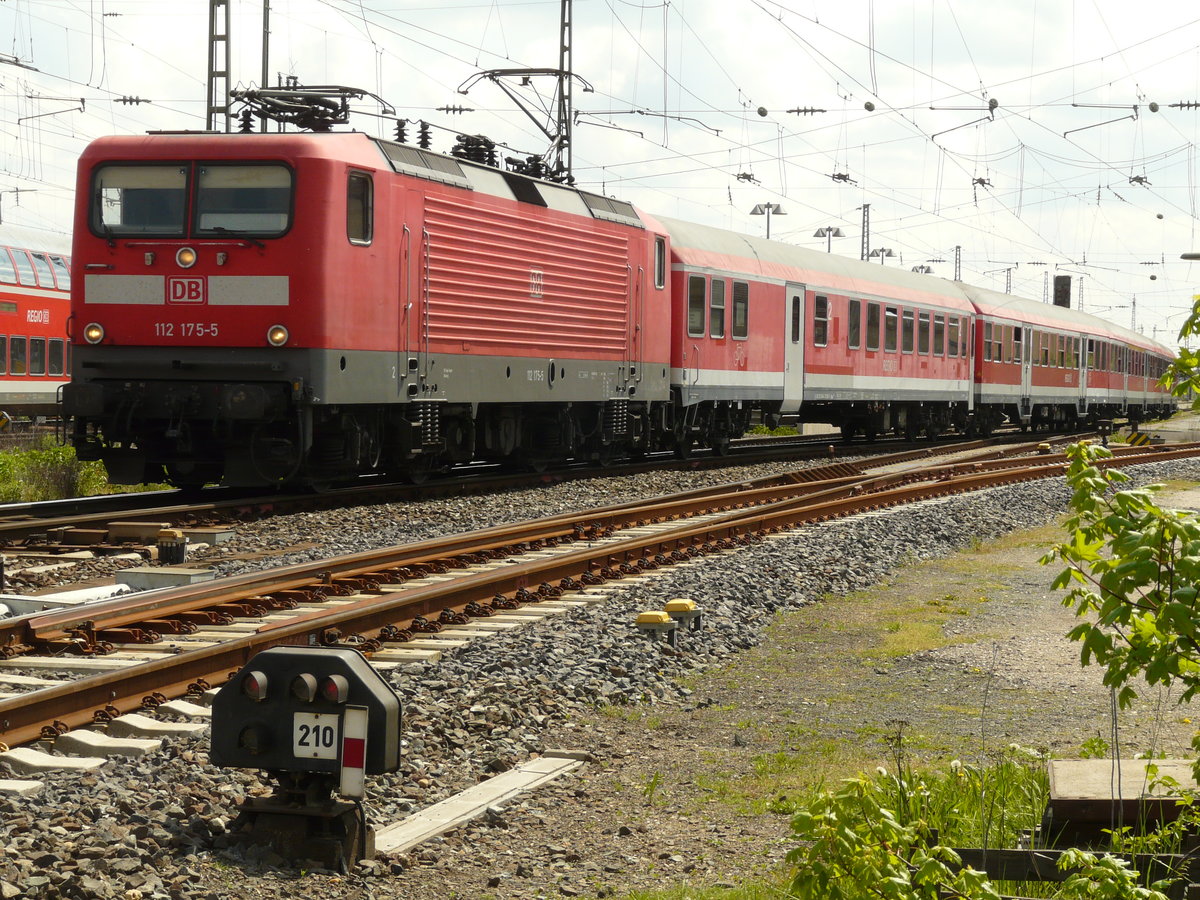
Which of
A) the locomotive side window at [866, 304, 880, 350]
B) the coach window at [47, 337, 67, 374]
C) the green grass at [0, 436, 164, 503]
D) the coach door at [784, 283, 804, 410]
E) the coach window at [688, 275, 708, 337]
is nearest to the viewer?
the green grass at [0, 436, 164, 503]

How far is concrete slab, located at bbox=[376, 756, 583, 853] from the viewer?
5082 mm

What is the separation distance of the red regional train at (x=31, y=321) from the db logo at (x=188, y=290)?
53.4 ft

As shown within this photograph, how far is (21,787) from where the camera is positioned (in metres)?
5.24

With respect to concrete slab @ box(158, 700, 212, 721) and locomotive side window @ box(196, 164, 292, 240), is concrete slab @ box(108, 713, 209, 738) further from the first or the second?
locomotive side window @ box(196, 164, 292, 240)

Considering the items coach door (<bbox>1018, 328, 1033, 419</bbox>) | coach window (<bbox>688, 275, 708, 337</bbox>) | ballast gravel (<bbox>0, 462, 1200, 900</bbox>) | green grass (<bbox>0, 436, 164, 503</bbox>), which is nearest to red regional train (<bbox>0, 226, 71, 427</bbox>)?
green grass (<bbox>0, 436, 164, 503</bbox>)

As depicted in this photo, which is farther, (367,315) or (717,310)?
(717,310)

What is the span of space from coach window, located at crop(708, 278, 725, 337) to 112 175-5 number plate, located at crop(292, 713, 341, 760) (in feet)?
61.1

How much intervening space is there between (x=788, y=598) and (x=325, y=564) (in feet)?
11.0

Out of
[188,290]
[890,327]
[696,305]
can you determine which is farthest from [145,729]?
[890,327]

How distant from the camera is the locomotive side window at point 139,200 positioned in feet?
47.4

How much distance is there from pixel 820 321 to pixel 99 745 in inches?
869

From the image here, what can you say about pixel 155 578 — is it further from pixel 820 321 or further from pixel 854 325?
pixel 854 325

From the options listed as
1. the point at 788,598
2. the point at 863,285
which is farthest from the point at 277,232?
the point at 863,285

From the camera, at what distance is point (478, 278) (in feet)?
55.1
